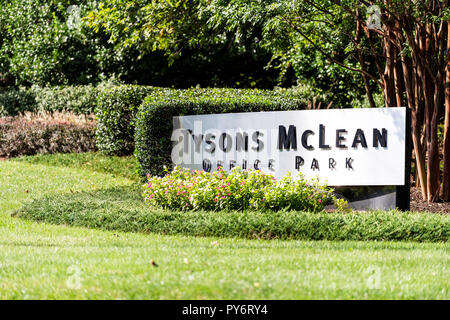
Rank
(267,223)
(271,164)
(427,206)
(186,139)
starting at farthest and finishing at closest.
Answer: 1. (186,139)
2. (271,164)
3. (427,206)
4. (267,223)

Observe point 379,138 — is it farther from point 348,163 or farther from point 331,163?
point 331,163

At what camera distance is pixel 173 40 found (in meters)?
14.3

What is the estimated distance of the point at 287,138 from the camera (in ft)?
32.9

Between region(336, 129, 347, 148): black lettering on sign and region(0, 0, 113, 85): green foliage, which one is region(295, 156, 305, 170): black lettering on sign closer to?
region(336, 129, 347, 148): black lettering on sign

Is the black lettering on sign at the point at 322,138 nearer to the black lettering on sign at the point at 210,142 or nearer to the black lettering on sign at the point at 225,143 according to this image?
the black lettering on sign at the point at 225,143

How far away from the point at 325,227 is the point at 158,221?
219 centimetres

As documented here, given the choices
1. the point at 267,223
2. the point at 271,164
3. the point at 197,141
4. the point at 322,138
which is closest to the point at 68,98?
the point at 197,141

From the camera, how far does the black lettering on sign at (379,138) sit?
910cm

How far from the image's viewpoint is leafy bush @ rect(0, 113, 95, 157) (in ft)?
54.0

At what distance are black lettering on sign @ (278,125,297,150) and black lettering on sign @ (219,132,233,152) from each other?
968 millimetres

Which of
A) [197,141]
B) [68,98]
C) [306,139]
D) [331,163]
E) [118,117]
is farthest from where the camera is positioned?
Answer: [68,98]

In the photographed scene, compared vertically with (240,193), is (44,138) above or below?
above

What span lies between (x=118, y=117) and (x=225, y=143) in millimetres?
5003
